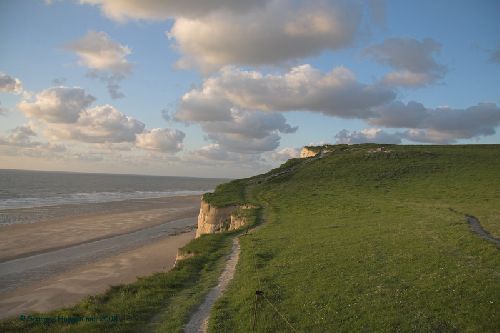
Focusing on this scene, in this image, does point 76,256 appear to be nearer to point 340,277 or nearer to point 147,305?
point 147,305

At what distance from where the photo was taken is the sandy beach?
29484mm

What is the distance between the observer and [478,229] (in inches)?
1097

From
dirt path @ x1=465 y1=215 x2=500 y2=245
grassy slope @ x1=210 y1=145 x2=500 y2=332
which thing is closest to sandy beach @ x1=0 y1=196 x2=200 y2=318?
grassy slope @ x1=210 y1=145 x2=500 y2=332

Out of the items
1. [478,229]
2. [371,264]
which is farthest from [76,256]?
[478,229]

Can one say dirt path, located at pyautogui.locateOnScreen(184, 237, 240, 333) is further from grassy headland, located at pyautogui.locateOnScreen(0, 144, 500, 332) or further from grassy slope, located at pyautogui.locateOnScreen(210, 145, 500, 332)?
grassy slope, located at pyautogui.locateOnScreen(210, 145, 500, 332)

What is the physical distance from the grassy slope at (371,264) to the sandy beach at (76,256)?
1314 centimetres

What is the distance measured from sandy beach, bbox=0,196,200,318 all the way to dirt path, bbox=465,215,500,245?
26.0 metres

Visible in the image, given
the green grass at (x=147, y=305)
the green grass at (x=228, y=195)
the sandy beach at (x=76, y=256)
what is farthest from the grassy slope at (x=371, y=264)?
the sandy beach at (x=76, y=256)

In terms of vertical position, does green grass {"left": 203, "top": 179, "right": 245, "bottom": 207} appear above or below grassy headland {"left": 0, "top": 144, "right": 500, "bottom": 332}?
above

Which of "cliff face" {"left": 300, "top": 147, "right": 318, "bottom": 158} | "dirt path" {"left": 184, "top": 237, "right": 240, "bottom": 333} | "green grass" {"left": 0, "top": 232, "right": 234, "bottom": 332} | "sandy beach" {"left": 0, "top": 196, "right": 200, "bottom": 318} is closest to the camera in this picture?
"dirt path" {"left": 184, "top": 237, "right": 240, "bottom": 333}

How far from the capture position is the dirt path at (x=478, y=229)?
24602mm

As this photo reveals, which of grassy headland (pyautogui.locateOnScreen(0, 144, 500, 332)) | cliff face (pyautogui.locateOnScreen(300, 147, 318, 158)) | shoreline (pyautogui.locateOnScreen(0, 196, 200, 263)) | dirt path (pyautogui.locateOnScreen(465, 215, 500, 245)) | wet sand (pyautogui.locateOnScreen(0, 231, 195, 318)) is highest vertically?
cliff face (pyautogui.locateOnScreen(300, 147, 318, 158))

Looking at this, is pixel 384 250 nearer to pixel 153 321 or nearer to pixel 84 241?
pixel 153 321

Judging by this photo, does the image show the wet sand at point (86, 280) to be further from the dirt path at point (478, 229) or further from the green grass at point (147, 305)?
the dirt path at point (478, 229)
